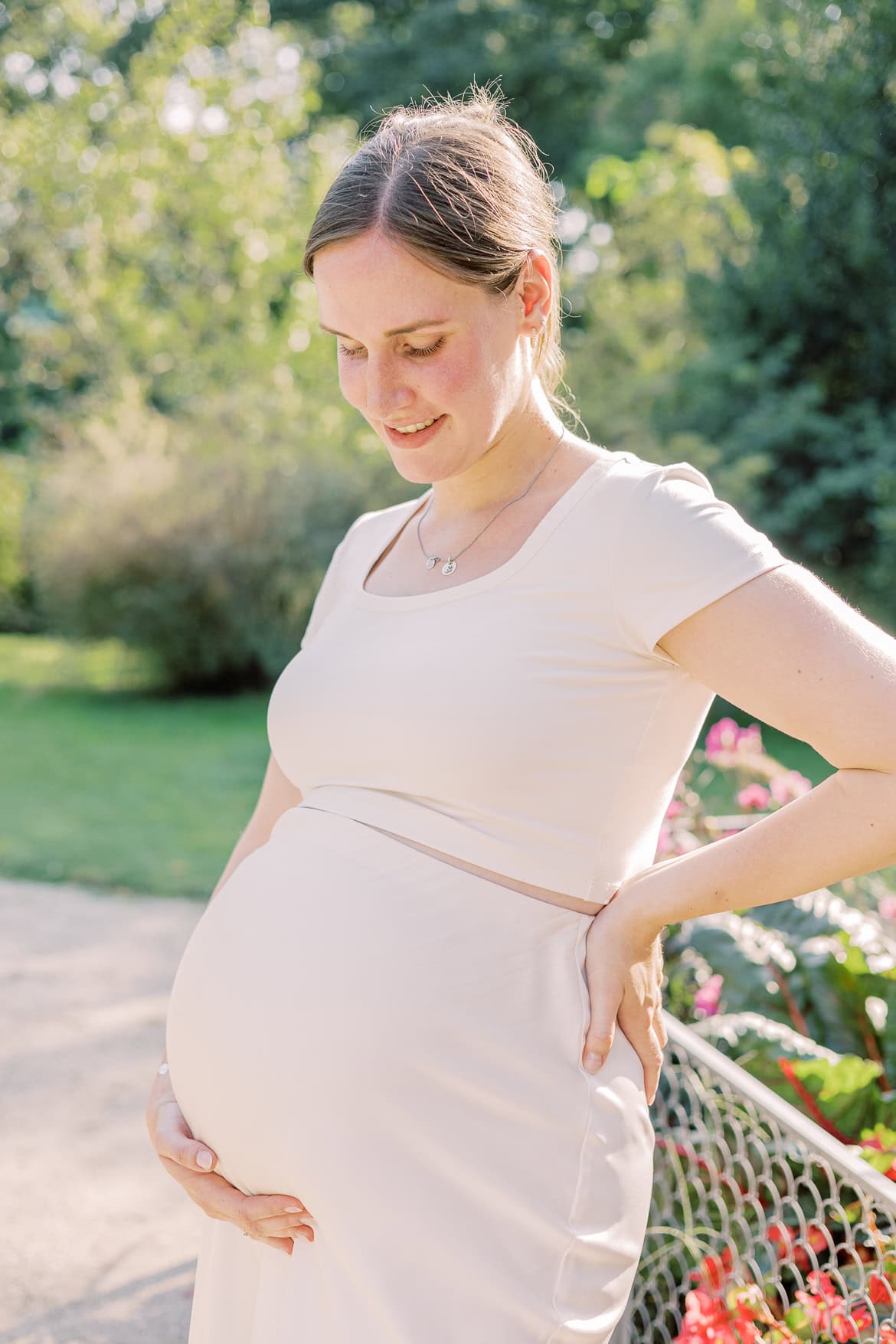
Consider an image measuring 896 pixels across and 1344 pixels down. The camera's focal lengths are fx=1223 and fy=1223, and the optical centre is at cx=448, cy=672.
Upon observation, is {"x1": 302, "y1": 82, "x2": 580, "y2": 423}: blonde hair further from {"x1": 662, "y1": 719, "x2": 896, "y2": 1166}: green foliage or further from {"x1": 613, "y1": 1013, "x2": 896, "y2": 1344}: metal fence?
{"x1": 662, "y1": 719, "x2": 896, "y2": 1166}: green foliage

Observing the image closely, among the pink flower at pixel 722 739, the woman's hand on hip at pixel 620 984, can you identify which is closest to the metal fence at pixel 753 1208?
the woman's hand on hip at pixel 620 984

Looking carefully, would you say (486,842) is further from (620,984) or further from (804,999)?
(804,999)

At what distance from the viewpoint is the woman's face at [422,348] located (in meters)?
1.38

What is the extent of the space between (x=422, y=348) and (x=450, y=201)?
0.16 meters

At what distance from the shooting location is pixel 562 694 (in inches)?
51.7

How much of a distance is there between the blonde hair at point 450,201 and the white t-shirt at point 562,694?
0.27 meters

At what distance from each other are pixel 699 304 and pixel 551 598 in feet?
31.0

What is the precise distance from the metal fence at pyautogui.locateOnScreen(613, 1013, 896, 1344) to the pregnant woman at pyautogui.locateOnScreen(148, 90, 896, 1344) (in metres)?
0.51

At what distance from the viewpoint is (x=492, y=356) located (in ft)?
4.71

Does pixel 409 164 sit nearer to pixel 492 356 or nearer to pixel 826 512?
pixel 492 356

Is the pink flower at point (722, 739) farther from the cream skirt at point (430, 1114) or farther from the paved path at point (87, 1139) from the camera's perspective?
the cream skirt at point (430, 1114)

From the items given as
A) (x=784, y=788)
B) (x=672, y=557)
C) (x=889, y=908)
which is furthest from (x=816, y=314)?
(x=672, y=557)

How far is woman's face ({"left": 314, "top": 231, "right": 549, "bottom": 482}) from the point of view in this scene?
138cm

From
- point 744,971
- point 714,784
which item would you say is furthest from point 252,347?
point 744,971
